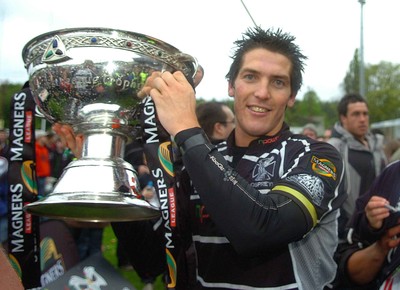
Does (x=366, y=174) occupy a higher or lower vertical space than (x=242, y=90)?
lower

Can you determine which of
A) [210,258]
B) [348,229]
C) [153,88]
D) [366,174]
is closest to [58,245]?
[210,258]

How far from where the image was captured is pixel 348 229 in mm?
2492

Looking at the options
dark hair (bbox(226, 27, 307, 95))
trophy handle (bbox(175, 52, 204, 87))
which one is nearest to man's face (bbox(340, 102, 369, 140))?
dark hair (bbox(226, 27, 307, 95))

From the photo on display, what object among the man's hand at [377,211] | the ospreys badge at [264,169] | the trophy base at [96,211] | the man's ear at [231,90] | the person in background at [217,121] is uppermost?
the man's ear at [231,90]

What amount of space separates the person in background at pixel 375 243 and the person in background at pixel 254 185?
53cm

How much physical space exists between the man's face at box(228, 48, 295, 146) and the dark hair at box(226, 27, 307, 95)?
0.03 metres

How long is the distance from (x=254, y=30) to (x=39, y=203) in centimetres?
103

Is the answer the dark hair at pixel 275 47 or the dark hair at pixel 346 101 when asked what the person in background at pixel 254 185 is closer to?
the dark hair at pixel 275 47

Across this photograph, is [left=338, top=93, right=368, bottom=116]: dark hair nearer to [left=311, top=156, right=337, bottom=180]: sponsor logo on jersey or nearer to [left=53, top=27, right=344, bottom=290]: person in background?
[left=53, top=27, right=344, bottom=290]: person in background

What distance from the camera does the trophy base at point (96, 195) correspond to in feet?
4.12

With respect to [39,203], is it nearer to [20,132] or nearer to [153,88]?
[153,88]

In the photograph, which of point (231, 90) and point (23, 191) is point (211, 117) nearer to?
point (231, 90)

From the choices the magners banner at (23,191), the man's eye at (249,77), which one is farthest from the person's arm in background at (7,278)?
the man's eye at (249,77)

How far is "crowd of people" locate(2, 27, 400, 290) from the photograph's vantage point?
1297 mm
